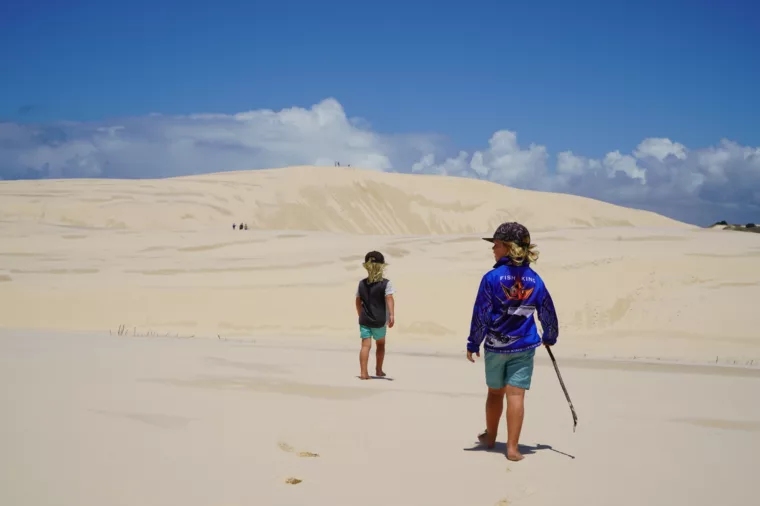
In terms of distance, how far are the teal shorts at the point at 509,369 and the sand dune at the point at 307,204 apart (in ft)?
158

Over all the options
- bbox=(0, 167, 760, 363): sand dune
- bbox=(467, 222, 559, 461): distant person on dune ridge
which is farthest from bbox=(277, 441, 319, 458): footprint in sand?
bbox=(0, 167, 760, 363): sand dune

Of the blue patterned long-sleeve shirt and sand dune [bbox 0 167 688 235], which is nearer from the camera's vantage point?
the blue patterned long-sleeve shirt

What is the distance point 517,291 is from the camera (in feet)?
18.9

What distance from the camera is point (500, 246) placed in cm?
584

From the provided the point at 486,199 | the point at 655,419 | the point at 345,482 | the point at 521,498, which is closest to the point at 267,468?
the point at 345,482

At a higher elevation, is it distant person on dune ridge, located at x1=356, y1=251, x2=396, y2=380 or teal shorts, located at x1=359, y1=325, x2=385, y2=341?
distant person on dune ridge, located at x1=356, y1=251, x2=396, y2=380

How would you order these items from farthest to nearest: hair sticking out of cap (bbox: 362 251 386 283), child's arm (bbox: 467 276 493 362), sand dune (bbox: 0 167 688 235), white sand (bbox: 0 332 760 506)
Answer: sand dune (bbox: 0 167 688 235) < hair sticking out of cap (bbox: 362 251 386 283) < child's arm (bbox: 467 276 493 362) < white sand (bbox: 0 332 760 506)

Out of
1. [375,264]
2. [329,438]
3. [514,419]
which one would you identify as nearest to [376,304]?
[375,264]

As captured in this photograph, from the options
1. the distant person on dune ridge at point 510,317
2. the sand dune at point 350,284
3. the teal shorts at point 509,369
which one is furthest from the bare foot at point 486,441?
the sand dune at point 350,284

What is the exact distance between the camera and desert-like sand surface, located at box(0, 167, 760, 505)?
4645 millimetres

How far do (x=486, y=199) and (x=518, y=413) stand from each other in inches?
3118

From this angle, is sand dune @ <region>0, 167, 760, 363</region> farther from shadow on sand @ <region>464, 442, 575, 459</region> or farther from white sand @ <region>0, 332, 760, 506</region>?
shadow on sand @ <region>464, 442, 575, 459</region>

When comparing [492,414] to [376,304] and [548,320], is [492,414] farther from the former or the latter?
[376,304]

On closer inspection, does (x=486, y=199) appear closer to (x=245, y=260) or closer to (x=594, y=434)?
(x=245, y=260)
